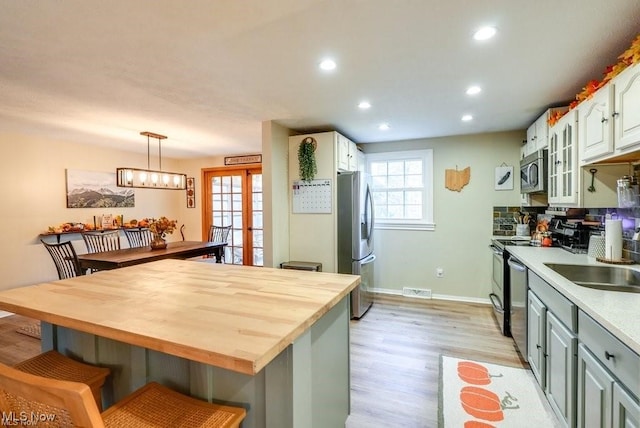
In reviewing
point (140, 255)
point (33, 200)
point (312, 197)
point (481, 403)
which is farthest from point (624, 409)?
point (33, 200)

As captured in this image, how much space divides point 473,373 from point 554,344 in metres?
0.83

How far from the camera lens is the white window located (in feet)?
14.6

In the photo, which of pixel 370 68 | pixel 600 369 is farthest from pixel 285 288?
pixel 370 68

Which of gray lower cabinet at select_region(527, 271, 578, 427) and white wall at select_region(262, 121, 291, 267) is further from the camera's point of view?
white wall at select_region(262, 121, 291, 267)

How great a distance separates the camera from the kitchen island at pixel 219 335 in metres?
1.00

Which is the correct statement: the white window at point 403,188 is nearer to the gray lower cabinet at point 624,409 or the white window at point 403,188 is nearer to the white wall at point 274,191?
the white wall at point 274,191

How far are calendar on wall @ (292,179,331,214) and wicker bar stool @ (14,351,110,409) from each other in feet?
8.91

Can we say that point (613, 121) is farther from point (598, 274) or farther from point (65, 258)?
point (65, 258)

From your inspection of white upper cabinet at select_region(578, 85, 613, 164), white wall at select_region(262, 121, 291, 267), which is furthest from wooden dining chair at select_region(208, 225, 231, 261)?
white upper cabinet at select_region(578, 85, 613, 164)

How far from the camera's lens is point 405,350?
2.86 meters

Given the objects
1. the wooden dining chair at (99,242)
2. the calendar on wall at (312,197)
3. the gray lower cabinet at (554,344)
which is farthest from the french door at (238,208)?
the gray lower cabinet at (554,344)

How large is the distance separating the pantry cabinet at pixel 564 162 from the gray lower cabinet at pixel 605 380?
135 cm

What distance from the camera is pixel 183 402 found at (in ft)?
3.75

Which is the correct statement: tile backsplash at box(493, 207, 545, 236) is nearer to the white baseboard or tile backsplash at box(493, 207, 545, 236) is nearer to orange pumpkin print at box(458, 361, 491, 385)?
the white baseboard
